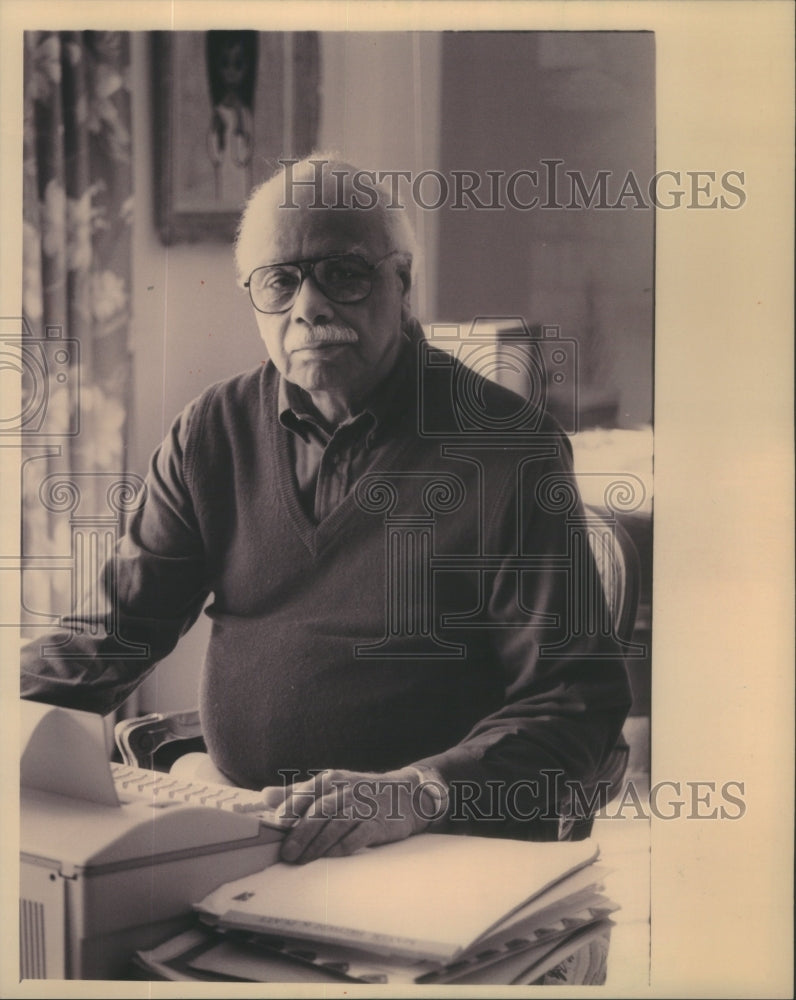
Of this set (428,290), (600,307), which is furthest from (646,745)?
(428,290)

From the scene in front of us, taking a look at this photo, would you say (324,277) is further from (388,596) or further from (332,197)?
(388,596)

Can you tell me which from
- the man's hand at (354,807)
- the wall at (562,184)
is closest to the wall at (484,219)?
the wall at (562,184)

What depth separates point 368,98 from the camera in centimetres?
167

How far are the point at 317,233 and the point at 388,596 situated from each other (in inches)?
23.3

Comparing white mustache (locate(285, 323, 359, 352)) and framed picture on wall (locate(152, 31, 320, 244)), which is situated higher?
framed picture on wall (locate(152, 31, 320, 244))

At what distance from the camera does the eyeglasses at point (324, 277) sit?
5.41ft

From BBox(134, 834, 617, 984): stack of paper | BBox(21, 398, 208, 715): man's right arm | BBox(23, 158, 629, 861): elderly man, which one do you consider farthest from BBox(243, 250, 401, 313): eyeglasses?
BBox(134, 834, 617, 984): stack of paper

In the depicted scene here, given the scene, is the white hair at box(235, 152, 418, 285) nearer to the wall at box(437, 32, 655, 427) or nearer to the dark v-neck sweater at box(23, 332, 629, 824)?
the wall at box(437, 32, 655, 427)

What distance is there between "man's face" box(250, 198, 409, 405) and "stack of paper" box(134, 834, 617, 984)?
76 centimetres

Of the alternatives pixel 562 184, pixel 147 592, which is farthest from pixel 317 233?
pixel 147 592

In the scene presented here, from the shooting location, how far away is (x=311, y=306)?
165 cm

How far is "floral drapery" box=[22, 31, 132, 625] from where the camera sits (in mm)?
1691

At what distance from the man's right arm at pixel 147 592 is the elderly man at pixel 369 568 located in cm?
2

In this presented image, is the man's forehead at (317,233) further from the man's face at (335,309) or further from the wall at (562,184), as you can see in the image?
the wall at (562,184)
